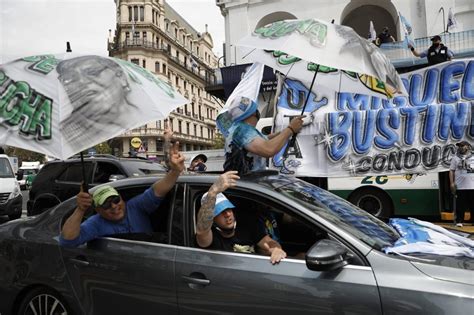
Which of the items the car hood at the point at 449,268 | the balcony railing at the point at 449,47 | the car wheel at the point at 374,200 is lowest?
the car wheel at the point at 374,200

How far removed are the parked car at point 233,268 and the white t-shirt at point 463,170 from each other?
5.82 metres

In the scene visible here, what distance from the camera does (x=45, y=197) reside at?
8.95 meters

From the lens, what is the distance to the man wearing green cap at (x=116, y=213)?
3037 millimetres

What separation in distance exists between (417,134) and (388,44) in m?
10.5

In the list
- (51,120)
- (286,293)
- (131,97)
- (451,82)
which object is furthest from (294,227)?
(451,82)

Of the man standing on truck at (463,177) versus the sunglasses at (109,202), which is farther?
the man standing on truck at (463,177)

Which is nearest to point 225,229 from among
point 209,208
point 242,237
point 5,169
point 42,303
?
point 242,237

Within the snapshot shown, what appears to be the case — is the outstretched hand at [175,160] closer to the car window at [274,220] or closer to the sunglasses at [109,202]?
the car window at [274,220]

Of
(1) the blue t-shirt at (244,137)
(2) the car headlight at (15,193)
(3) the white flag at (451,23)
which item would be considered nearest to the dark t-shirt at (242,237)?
(1) the blue t-shirt at (244,137)

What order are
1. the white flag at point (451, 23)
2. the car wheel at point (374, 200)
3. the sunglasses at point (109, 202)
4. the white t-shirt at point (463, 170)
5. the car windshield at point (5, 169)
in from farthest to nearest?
1. the white flag at point (451, 23)
2. the car windshield at point (5, 169)
3. the car wheel at point (374, 200)
4. the white t-shirt at point (463, 170)
5. the sunglasses at point (109, 202)

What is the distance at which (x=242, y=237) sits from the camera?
293 centimetres

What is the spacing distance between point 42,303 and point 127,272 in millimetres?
887

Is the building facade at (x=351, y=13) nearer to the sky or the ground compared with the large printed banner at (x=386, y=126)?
nearer to the sky

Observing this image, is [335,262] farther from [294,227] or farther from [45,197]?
[45,197]
